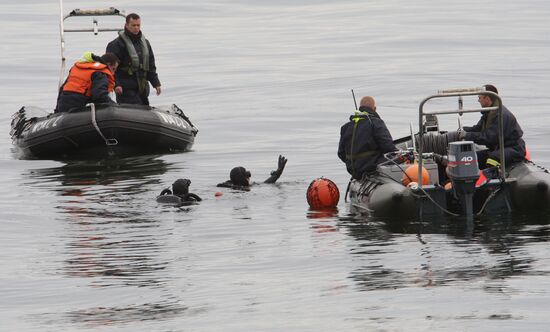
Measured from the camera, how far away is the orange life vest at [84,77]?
18.8 m

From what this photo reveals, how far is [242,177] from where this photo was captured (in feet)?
53.1

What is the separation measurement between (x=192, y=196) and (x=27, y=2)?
40537mm

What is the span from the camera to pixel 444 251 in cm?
1205

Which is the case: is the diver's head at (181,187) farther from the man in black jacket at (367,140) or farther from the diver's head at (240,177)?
the man in black jacket at (367,140)

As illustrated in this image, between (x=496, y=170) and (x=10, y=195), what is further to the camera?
(x=10, y=195)

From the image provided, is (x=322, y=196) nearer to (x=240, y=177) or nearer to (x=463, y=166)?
(x=240, y=177)

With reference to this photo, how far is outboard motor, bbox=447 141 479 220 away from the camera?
43.2 feet

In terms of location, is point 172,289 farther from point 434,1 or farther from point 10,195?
point 434,1

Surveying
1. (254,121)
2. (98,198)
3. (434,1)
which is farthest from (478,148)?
(434,1)

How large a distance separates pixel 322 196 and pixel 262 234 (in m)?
1.66

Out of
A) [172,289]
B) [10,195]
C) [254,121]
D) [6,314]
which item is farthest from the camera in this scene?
[254,121]

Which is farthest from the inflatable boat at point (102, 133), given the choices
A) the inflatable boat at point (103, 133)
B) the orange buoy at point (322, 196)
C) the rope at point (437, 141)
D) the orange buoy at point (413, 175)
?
the orange buoy at point (413, 175)

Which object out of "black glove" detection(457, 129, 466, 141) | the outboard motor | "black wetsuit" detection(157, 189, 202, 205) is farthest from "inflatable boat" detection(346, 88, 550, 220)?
"black wetsuit" detection(157, 189, 202, 205)

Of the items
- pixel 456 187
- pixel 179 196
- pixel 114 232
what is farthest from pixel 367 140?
pixel 114 232
